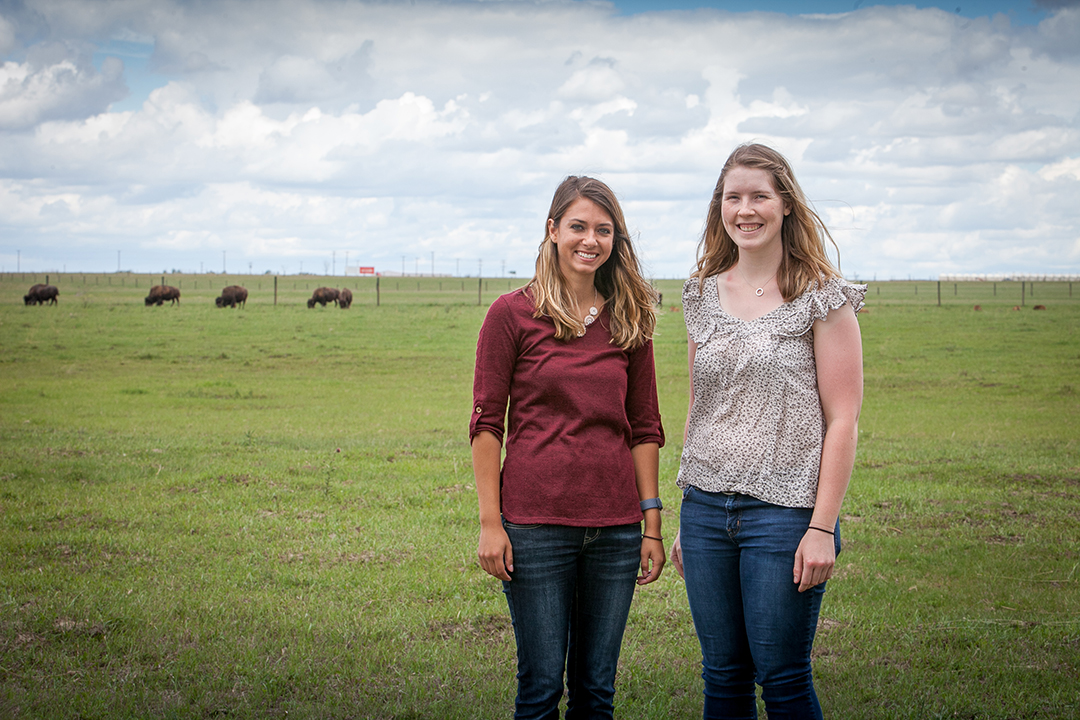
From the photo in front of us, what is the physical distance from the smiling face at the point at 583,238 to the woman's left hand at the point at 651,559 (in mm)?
948

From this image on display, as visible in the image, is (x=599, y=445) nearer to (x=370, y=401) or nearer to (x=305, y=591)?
(x=305, y=591)

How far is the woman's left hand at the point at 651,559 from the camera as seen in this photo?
2883mm

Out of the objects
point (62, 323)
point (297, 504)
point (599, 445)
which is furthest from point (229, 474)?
point (62, 323)

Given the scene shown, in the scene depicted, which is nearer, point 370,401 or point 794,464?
point 794,464

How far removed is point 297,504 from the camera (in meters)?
7.44

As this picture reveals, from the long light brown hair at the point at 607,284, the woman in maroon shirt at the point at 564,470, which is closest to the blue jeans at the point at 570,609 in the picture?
the woman in maroon shirt at the point at 564,470

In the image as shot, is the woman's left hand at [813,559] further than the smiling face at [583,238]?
No

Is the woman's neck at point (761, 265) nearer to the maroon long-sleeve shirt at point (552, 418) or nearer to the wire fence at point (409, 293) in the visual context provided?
the maroon long-sleeve shirt at point (552, 418)

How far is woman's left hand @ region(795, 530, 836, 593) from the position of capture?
2506 millimetres

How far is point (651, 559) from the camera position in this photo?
289 centimetres

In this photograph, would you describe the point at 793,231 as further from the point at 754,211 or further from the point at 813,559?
the point at 813,559

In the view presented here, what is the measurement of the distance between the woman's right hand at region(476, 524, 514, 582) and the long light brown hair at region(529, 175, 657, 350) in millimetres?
658

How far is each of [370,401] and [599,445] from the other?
13.2 metres

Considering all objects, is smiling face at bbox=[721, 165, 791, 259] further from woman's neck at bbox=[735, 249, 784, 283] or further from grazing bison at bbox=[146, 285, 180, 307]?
grazing bison at bbox=[146, 285, 180, 307]
